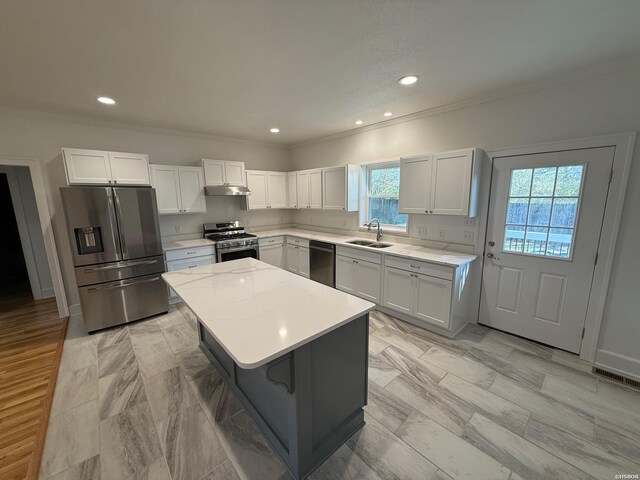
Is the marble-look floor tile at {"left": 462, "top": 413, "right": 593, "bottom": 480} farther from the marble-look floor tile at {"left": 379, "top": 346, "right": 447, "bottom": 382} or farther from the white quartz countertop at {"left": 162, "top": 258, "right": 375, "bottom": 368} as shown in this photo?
the white quartz countertop at {"left": 162, "top": 258, "right": 375, "bottom": 368}

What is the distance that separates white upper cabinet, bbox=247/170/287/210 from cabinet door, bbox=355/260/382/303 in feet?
7.63

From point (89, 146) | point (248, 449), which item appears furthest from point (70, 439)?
point (89, 146)

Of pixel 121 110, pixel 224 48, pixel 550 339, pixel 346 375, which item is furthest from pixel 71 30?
pixel 550 339

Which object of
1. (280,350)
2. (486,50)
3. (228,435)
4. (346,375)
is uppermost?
(486,50)

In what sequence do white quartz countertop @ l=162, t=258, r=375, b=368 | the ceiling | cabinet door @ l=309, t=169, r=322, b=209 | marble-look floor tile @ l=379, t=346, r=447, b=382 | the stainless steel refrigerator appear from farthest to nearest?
cabinet door @ l=309, t=169, r=322, b=209 → the stainless steel refrigerator → marble-look floor tile @ l=379, t=346, r=447, b=382 → the ceiling → white quartz countertop @ l=162, t=258, r=375, b=368

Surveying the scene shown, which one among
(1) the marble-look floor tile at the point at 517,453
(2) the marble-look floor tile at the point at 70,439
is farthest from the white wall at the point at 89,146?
(1) the marble-look floor tile at the point at 517,453

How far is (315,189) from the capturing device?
4.63 metres

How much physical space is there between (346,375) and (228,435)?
0.95 metres

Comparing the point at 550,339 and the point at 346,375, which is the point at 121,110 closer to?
the point at 346,375

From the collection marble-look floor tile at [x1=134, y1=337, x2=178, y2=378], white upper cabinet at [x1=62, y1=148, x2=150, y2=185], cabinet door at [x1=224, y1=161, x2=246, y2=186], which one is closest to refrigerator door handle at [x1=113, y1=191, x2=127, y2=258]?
white upper cabinet at [x1=62, y1=148, x2=150, y2=185]

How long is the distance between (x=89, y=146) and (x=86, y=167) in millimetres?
536

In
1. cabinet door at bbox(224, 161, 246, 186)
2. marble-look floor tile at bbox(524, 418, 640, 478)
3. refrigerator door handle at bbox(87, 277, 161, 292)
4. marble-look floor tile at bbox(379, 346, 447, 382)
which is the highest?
cabinet door at bbox(224, 161, 246, 186)

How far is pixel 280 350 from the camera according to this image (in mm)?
1181

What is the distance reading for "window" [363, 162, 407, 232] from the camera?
3.90m
